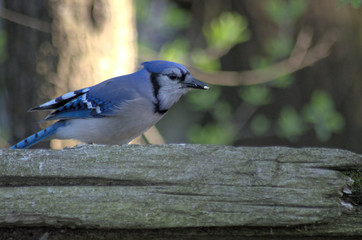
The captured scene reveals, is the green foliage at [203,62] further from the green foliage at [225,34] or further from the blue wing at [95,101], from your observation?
the blue wing at [95,101]

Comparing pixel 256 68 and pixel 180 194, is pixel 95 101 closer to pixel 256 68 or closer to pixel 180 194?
pixel 180 194

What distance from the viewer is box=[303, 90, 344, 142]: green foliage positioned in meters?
3.96

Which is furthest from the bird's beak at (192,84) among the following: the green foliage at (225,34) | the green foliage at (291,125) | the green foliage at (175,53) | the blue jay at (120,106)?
the green foliage at (291,125)

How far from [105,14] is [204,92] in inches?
51.5

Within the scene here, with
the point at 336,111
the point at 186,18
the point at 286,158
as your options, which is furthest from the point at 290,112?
the point at 286,158

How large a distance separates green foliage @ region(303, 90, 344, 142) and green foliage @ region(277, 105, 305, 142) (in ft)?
0.31

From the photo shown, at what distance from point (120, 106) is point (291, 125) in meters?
1.78

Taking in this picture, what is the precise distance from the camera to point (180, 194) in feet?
5.04

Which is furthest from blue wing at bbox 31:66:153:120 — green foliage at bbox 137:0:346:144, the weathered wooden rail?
green foliage at bbox 137:0:346:144

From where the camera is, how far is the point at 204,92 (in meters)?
4.41

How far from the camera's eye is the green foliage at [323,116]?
156 inches

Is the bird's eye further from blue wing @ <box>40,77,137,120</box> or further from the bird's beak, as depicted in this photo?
blue wing @ <box>40,77,137,120</box>

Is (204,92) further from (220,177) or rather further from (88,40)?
(220,177)

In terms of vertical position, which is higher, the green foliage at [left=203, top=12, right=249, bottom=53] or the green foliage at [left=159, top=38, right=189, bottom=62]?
the green foliage at [left=203, top=12, right=249, bottom=53]
